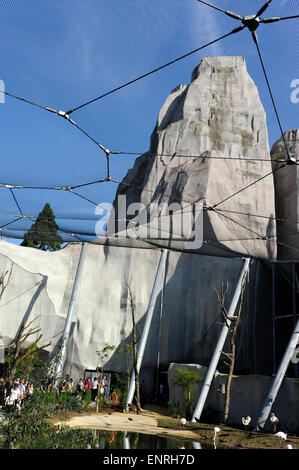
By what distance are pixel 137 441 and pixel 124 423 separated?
3784mm

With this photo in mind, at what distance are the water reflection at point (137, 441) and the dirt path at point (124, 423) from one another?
2.54ft

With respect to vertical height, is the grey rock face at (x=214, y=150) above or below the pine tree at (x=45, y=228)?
above

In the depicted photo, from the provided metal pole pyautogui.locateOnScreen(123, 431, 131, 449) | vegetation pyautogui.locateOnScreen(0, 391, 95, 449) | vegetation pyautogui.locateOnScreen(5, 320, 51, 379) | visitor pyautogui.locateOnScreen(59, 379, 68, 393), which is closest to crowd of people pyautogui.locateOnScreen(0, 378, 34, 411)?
vegetation pyautogui.locateOnScreen(5, 320, 51, 379)

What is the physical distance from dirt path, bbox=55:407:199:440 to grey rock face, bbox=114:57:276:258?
9.76 meters

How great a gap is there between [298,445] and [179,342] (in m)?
12.0

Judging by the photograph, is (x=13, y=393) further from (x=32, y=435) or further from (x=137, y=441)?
(x=32, y=435)

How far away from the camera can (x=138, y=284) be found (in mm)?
23453

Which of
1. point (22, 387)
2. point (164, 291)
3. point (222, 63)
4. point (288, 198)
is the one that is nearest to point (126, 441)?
point (22, 387)

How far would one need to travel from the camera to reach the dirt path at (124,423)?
1224cm

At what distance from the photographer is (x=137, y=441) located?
1015cm

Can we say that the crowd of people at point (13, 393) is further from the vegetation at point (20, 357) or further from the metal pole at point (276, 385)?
the metal pole at point (276, 385)

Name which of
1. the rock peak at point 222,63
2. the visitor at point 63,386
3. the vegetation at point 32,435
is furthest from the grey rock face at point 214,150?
the vegetation at point 32,435

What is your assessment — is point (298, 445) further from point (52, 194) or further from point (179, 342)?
point (179, 342)

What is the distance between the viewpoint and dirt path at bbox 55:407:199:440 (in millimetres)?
12242
